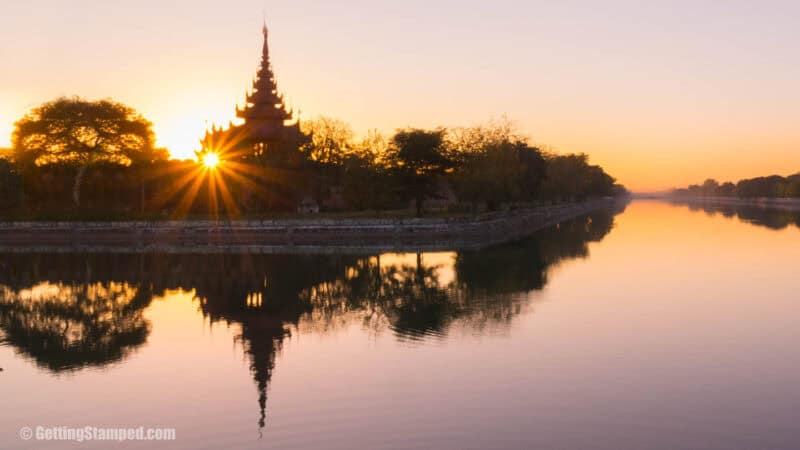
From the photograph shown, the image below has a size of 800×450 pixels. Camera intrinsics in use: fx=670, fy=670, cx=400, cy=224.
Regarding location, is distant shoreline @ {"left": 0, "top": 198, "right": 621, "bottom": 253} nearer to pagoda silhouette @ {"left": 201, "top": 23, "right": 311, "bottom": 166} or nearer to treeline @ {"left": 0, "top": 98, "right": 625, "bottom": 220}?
treeline @ {"left": 0, "top": 98, "right": 625, "bottom": 220}

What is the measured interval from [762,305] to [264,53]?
307ft

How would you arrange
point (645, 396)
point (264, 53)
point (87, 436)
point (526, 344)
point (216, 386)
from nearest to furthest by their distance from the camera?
point (87, 436), point (645, 396), point (216, 386), point (526, 344), point (264, 53)

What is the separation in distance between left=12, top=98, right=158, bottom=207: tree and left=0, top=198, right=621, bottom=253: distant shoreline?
13124mm

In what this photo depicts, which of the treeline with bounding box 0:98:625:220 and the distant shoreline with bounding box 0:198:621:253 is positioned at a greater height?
the treeline with bounding box 0:98:625:220

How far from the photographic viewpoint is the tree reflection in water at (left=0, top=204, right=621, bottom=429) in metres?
24.5

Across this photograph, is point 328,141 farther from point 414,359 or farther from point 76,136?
point 414,359

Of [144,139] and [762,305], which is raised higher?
[144,139]

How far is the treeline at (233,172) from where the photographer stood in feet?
269

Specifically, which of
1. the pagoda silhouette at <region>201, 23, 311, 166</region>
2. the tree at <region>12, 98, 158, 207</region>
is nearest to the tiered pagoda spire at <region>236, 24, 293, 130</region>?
the pagoda silhouette at <region>201, 23, 311, 166</region>

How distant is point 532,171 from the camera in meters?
101

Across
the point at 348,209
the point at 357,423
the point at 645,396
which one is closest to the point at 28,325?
the point at 357,423

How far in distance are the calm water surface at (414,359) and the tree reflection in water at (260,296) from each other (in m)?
0.18

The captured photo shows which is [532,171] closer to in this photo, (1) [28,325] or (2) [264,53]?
(2) [264,53]

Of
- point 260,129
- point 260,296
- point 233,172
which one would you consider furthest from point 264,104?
point 260,296
